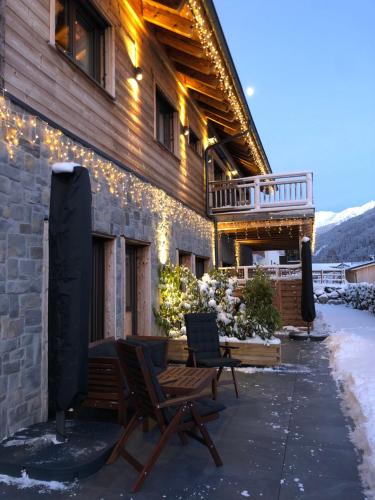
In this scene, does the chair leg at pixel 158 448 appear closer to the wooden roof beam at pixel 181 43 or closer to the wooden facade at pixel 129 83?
the wooden facade at pixel 129 83

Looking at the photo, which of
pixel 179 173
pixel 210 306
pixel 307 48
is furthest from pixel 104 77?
pixel 307 48

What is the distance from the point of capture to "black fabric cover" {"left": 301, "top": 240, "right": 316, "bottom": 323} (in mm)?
9594

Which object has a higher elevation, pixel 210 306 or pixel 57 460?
pixel 210 306

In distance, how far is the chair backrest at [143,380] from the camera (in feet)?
10.6

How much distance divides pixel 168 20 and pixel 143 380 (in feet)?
19.8

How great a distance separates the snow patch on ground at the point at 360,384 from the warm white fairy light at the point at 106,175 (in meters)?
3.47

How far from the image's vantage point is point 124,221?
6.26 meters

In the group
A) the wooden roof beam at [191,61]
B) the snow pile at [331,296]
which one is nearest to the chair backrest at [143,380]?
the wooden roof beam at [191,61]

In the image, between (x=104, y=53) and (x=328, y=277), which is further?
(x=328, y=277)

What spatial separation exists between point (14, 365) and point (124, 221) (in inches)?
110

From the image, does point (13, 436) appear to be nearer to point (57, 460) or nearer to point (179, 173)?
point (57, 460)

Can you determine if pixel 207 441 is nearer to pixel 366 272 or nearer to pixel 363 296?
pixel 363 296

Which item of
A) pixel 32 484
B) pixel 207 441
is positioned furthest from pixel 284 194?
pixel 32 484

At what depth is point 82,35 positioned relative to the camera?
5.88m
